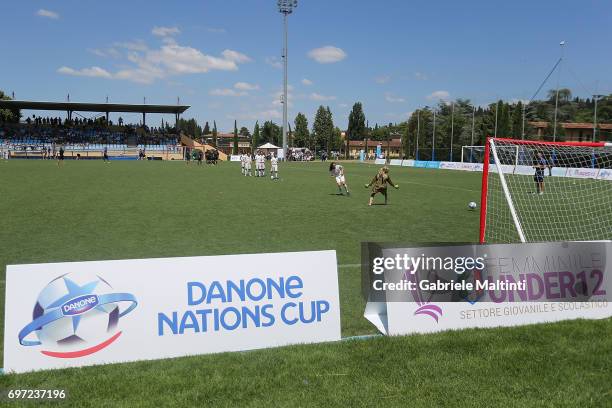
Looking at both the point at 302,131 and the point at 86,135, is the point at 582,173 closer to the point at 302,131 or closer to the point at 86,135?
the point at 86,135

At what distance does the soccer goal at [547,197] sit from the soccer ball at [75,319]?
548cm

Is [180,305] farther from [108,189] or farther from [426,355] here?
[108,189]

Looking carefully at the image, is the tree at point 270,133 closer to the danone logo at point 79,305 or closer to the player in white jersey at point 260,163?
the player in white jersey at point 260,163

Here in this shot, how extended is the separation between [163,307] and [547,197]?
19139mm

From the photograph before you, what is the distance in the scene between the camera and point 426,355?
4.68 m

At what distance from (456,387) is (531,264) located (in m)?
2.31

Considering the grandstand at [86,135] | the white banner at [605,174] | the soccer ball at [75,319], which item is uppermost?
the grandstand at [86,135]

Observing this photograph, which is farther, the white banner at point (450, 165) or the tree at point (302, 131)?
the tree at point (302, 131)

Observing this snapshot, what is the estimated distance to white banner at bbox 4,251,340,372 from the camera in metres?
4.26

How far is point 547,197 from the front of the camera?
20.0 m

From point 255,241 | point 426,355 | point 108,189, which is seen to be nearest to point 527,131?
point 108,189

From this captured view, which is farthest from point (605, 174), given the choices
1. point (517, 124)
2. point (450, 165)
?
point (517, 124)

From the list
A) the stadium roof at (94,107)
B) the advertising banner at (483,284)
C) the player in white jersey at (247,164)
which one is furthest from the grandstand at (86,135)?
the advertising banner at (483,284)

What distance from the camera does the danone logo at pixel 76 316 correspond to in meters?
4.28
